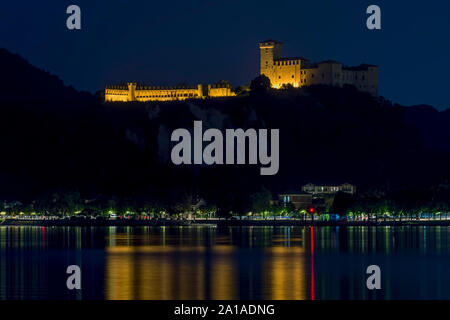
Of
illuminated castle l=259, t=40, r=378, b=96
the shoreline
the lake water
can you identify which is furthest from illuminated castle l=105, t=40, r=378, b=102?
the lake water

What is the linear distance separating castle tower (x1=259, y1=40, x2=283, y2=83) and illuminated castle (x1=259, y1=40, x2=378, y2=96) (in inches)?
11.2

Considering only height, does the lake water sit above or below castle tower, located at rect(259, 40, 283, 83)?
below

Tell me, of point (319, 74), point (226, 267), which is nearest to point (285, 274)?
point (226, 267)

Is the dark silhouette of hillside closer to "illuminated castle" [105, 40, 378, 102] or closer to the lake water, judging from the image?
"illuminated castle" [105, 40, 378, 102]

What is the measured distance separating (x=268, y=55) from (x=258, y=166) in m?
22.1

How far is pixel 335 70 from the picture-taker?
149375mm

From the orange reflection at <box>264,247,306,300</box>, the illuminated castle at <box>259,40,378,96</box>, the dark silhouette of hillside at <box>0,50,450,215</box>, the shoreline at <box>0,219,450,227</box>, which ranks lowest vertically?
the orange reflection at <box>264,247,306,300</box>

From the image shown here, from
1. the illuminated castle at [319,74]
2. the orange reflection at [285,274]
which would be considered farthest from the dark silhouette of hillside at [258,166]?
the orange reflection at [285,274]

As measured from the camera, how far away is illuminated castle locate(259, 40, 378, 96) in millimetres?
149750

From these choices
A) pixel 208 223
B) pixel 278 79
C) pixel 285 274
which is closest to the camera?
pixel 285 274

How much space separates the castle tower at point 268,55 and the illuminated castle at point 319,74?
0.28 m

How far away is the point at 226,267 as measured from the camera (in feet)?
206

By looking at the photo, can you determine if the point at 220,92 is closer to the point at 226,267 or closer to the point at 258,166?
the point at 258,166
